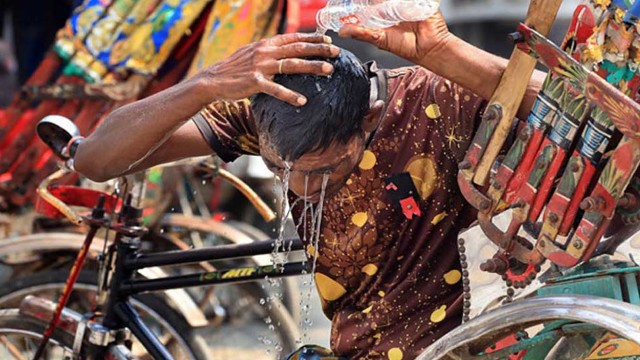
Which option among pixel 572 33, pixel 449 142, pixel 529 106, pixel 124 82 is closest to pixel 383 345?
pixel 449 142

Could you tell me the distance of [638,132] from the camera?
2.02 m

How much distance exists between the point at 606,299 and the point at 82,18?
378 cm

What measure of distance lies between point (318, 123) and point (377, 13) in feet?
0.84

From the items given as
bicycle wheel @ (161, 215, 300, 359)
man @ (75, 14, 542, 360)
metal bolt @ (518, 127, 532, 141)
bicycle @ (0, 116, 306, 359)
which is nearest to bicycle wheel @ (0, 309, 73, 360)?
bicycle @ (0, 116, 306, 359)

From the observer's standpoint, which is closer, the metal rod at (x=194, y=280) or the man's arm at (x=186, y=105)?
the man's arm at (x=186, y=105)

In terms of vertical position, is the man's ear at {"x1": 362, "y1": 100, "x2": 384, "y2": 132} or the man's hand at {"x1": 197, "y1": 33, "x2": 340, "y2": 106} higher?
the man's hand at {"x1": 197, "y1": 33, "x2": 340, "y2": 106}

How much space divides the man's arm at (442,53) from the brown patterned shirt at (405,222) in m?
0.22

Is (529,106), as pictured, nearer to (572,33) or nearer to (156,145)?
(572,33)

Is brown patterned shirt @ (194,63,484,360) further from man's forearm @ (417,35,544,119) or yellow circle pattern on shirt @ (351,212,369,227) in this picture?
man's forearm @ (417,35,544,119)

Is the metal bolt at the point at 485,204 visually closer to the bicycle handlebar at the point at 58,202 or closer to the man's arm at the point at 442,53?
the man's arm at the point at 442,53

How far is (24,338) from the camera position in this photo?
13.2 ft

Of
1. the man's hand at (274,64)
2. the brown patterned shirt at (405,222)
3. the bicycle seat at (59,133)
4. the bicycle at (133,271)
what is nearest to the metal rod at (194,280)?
the bicycle at (133,271)

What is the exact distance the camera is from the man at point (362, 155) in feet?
8.11

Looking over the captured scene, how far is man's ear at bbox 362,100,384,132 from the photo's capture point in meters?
2.63
